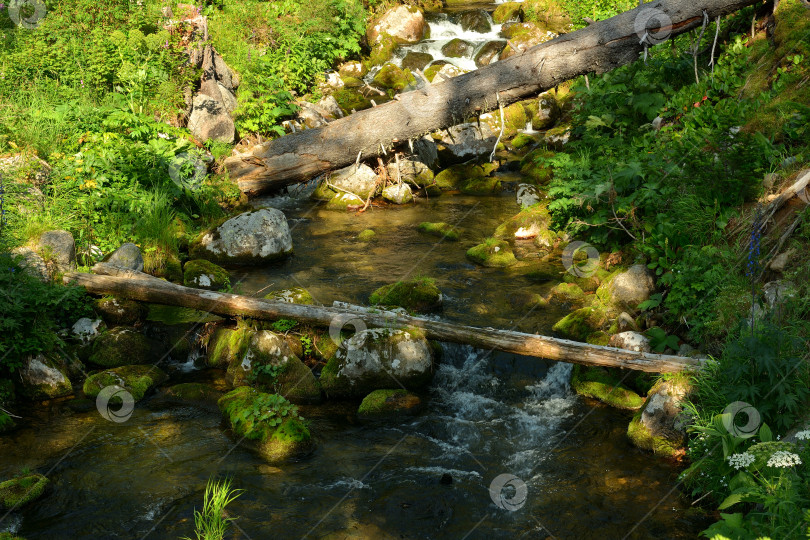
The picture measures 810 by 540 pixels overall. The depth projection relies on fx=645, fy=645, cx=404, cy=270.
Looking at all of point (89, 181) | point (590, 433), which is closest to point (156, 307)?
point (89, 181)

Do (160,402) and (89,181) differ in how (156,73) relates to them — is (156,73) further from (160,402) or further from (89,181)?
(160,402)

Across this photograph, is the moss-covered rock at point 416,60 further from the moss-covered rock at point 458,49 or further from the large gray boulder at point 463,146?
the large gray boulder at point 463,146

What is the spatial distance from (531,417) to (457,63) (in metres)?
15.5

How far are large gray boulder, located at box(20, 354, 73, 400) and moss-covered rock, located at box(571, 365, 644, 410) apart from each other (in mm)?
5876

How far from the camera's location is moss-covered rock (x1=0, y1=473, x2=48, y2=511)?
17.6 ft

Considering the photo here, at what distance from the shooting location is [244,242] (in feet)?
34.9

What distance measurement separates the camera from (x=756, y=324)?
228 inches

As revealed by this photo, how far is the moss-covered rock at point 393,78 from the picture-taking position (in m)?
19.4

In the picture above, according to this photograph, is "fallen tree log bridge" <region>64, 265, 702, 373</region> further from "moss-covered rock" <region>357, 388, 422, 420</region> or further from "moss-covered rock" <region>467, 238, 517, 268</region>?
"moss-covered rock" <region>467, 238, 517, 268</region>
